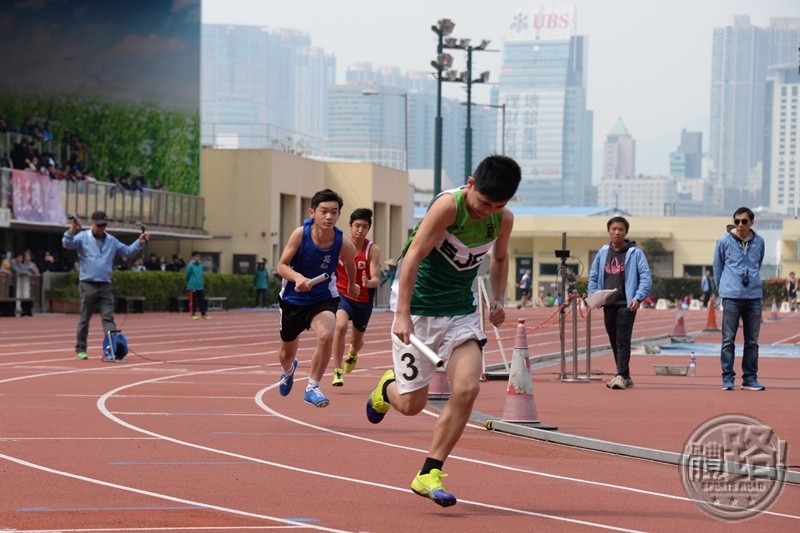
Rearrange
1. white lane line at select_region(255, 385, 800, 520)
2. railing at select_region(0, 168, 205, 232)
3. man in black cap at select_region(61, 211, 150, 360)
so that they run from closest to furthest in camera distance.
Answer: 1. white lane line at select_region(255, 385, 800, 520)
2. man in black cap at select_region(61, 211, 150, 360)
3. railing at select_region(0, 168, 205, 232)

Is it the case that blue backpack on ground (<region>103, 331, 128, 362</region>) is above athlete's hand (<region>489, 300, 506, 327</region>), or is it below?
below

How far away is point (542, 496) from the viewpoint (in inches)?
352

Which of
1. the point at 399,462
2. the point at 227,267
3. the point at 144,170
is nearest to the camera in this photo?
the point at 399,462

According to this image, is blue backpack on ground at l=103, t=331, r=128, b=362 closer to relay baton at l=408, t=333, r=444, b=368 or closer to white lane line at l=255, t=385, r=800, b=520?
white lane line at l=255, t=385, r=800, b=520

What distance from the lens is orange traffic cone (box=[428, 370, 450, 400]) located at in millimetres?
14898

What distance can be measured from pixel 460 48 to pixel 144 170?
12446 mm

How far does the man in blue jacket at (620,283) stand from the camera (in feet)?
55.0

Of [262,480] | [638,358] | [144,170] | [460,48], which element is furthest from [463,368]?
[144,170]

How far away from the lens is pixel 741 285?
53.5 feet

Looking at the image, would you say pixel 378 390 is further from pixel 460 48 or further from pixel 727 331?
pixel 460 48

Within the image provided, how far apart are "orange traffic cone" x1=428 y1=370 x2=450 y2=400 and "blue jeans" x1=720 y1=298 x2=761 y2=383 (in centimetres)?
339

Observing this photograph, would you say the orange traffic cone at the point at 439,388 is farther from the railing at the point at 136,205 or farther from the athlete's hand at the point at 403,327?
the railing at the point at 136,205

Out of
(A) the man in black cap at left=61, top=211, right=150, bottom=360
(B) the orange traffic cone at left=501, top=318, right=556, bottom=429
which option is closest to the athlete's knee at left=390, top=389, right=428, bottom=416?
(B) the orange traffic cone at left=501, top=318, right=556, bottom=429

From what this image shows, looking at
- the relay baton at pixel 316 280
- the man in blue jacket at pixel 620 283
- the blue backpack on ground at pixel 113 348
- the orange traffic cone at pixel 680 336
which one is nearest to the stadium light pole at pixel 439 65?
the orange traffic cone at pixel 680 336
